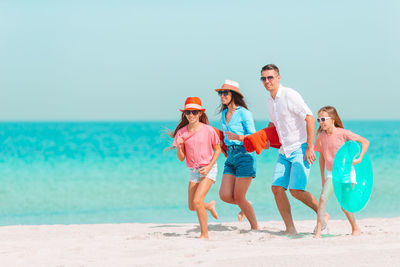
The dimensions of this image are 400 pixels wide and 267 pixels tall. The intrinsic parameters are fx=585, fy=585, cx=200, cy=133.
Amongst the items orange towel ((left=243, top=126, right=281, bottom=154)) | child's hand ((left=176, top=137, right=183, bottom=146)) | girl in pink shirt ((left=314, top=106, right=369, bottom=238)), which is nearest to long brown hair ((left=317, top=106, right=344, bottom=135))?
girl in pink shirt ((left=314, top=106, right=369, bottom=238))

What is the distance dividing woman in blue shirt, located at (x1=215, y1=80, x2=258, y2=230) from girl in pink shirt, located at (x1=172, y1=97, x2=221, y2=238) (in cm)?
27

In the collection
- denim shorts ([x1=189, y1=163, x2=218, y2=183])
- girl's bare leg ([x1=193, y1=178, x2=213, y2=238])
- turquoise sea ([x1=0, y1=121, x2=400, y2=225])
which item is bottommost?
turquoise sea ([x1=0, y1=121, x2=400, y2=225])

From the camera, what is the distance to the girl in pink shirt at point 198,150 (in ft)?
20.8

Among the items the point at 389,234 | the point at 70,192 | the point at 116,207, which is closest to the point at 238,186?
the point at 389,234

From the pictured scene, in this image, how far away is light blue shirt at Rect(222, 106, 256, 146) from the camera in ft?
21.6

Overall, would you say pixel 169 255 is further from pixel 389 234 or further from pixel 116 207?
pixel 116 207

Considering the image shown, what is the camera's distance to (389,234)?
6016 mm

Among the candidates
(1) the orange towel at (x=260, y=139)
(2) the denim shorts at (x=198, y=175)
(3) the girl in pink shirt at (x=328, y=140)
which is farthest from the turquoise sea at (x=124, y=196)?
(3) the girl in pink shirt at (x=328, y=140)

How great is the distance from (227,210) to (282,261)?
617cm

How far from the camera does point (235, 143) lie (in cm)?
660

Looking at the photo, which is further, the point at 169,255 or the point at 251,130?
the point at 251,130

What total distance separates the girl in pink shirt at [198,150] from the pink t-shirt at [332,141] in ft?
3.73

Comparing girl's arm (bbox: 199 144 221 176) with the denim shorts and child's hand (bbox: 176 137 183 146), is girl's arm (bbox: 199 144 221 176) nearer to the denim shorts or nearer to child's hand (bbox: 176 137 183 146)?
the denim shorts

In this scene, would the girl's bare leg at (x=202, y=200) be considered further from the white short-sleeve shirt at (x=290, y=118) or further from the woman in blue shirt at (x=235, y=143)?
the white short-sleeve shirt at (x=290, y=118)
